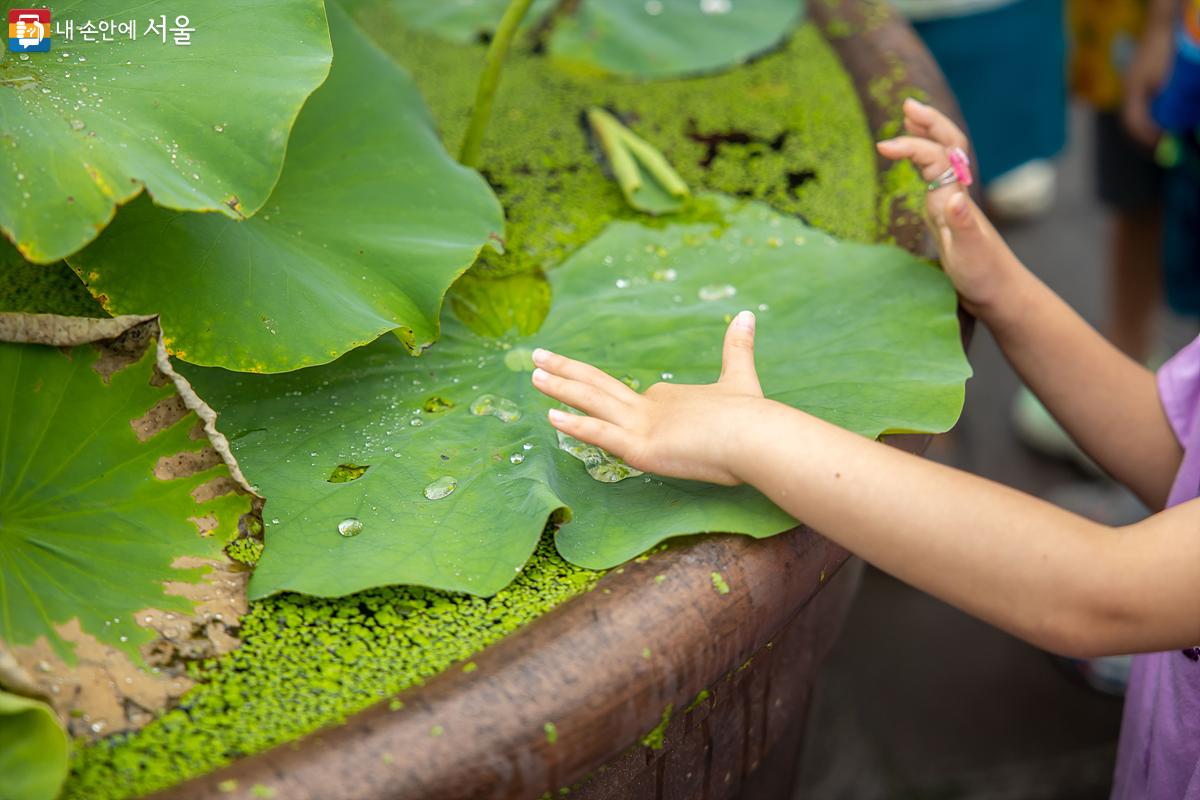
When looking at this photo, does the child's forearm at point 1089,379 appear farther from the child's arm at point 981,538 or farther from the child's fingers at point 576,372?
the child's fingers at point 576,372

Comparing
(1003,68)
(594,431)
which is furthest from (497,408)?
(1003,68)

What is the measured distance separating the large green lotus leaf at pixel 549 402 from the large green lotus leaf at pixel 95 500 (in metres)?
0.05

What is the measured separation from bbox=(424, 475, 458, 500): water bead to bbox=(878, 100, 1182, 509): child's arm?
1.40 ft

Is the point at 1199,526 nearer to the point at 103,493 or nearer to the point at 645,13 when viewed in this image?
the point at 103,493

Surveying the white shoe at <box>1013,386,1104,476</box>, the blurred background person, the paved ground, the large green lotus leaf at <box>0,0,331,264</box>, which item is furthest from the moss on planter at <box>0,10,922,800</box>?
the white shoe at <box>1013,386,1104,476</box>

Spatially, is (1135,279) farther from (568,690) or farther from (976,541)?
(568,690)

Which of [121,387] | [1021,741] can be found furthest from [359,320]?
[1021,741]

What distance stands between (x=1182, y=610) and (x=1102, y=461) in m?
0.31

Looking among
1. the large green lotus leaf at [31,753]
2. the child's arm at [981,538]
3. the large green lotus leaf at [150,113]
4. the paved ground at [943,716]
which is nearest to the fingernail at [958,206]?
the child's arm at [981,538]

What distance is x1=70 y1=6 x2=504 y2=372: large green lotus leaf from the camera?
73 cm

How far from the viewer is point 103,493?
0.66 metres

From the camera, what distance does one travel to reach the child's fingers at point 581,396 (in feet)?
2.22

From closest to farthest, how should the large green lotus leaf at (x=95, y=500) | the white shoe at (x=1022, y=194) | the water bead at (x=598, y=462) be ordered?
1. the large green lotus leaf at (x=95, y=500)
2. the water bead at (x=598, y=462)
3. the white shoe at (x=1022, y=194)

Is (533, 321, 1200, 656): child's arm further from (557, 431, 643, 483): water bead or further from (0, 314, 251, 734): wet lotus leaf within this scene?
(0, 314, 251, 734): wet lotus leaf
